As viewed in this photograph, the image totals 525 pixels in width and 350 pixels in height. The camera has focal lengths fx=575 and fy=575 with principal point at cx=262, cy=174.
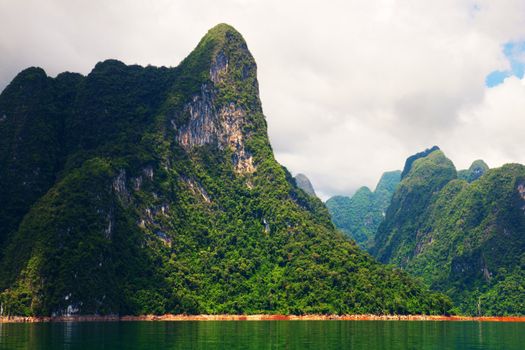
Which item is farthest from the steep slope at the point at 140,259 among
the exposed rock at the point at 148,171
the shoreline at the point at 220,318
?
the shoreline at the point at 220,318

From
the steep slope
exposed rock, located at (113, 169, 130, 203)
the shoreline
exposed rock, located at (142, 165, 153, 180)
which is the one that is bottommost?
the shoreline

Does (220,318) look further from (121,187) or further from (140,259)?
(121,187)

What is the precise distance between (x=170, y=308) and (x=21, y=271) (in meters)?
40.9

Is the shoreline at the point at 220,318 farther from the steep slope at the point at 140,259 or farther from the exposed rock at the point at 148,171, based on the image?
the exposed rock at the point at 148,171

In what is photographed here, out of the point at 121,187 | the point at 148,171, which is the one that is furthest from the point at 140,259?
the point at 148,171

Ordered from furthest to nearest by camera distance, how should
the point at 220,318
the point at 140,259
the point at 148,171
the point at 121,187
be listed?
the point at 148,171
the point at 121,187
the point at 140,259
the point at 220,318

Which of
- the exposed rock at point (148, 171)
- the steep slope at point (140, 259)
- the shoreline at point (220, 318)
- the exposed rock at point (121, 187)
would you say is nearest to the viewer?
the shoreline at point (220, 318)

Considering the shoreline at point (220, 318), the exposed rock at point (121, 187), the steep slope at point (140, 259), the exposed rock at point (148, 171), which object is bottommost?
the shoreline at point (220, 318)

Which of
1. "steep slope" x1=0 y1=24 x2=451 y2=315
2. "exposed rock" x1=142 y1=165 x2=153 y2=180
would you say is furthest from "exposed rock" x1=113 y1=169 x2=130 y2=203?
"exposed rock" x1=142 y1=165 x2=153 y2=180

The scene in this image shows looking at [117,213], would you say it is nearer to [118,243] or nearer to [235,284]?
[118,243]

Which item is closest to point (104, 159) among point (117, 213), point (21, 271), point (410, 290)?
point (117, 213)

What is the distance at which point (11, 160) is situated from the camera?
192 meters

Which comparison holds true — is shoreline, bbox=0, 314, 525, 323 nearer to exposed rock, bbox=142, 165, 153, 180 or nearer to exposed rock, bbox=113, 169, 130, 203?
exposed rock, bbox=113, 169, 130, 203

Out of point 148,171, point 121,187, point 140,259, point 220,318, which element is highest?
point 148,171
